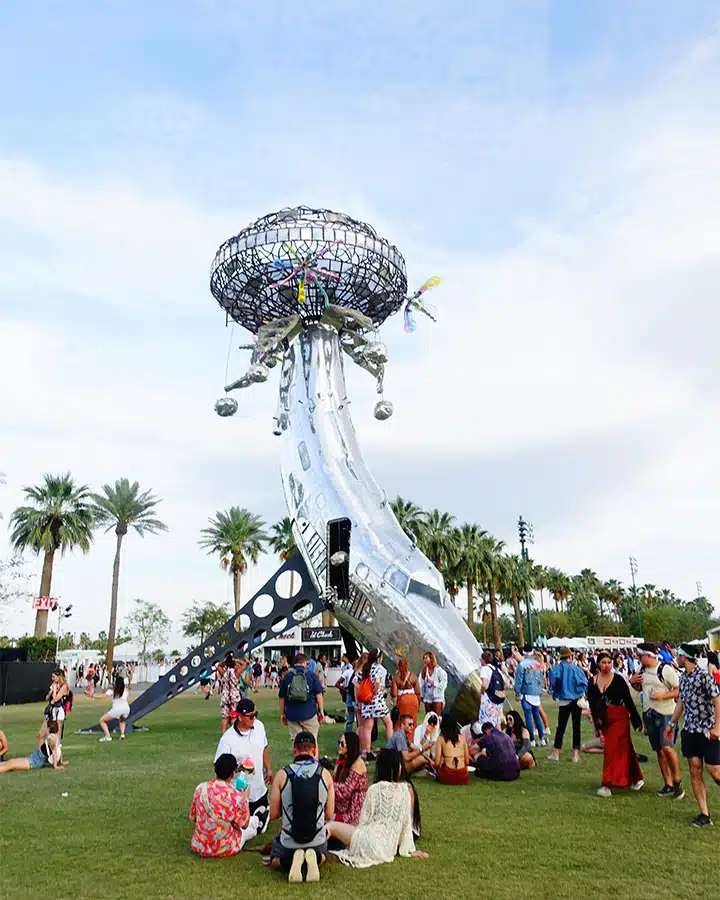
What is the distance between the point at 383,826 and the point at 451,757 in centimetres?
Answer: 334

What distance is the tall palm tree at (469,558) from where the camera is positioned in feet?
174

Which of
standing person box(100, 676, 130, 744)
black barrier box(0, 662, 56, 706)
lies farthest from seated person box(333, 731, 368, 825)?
black barrier box(0, 662, 56, 706)

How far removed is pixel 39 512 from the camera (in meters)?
45.4

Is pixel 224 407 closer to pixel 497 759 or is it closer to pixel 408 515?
pixel 497 759

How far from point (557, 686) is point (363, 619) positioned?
489 centimetres

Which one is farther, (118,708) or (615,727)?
(118,708)

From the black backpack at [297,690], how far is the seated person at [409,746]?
144cm

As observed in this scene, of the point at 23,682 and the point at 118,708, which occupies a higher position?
the point at 23,682

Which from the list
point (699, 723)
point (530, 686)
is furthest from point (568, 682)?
point (699, 723)

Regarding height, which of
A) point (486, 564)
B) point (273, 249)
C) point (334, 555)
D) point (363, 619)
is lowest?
point (363, 619)

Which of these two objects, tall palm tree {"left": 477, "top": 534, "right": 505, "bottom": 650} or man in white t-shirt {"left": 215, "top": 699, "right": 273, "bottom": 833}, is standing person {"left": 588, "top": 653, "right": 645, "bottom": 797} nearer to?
man in white t-shirt {"left": 215, "top": 699, "right": 273, "bottom": 833}

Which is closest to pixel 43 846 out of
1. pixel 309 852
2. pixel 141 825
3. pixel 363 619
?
pixel 141 825

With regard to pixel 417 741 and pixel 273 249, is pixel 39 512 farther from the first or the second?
pixel 417 741

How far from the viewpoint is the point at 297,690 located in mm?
10414
